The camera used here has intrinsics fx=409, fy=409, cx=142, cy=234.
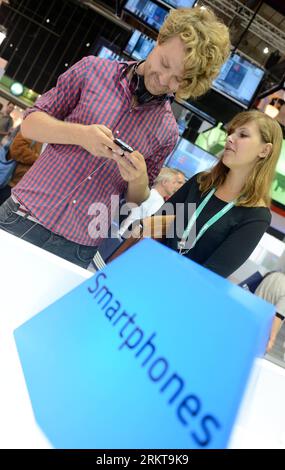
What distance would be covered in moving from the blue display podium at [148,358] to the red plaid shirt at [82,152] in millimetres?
643

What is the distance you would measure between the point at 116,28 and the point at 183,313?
29.3 feet

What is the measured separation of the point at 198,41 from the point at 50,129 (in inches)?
18.2

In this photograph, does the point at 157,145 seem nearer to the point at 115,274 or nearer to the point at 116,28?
the point at 115,274

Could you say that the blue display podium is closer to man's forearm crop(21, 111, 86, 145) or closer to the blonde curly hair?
man's forearm crop(21, 111, 86, 145)

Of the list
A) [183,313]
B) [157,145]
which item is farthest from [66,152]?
[183,313]

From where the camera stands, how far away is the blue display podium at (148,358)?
1.37ft

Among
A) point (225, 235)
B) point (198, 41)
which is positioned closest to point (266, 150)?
point (225, 235)

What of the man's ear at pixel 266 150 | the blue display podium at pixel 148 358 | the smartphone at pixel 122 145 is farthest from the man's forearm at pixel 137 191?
the blue display podium at pixel 148 358

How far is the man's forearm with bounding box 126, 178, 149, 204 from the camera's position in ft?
3.84

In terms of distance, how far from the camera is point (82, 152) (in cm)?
121

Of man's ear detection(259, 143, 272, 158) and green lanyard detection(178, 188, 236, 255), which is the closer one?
green lanyard detection(178, 188, 236, 255)

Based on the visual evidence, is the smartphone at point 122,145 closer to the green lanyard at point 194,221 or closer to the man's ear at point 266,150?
the green lanyard at point 194,221

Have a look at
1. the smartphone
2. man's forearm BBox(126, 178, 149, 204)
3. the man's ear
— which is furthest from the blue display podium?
the man's ear
